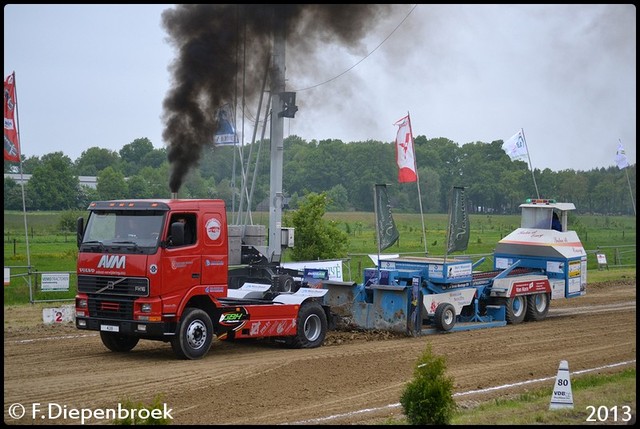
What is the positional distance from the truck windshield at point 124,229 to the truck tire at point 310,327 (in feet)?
12.2

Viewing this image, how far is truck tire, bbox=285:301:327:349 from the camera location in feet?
53.1

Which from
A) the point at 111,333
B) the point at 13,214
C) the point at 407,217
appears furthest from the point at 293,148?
the point at 111,333

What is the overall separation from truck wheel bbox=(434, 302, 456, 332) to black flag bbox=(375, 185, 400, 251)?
2287 millimetres

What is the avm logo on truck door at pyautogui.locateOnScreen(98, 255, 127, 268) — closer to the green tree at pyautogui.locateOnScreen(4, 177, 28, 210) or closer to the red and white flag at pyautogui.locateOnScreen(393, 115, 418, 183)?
the red and white flag at pyautogui.locateOnScreen(393, 115, 418, 183)

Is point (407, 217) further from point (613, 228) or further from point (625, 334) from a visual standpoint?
point (625, 334)

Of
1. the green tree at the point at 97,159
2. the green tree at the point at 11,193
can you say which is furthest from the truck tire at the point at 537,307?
the green tree at the point at 97,159

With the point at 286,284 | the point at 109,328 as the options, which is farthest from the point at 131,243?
the point at 286,284

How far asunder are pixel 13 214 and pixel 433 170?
1165 inches

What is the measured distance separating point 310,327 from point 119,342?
12.4 ft

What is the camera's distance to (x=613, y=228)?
52.8 m

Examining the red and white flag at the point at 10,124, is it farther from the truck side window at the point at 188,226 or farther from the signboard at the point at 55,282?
the truck side window at the point at 188,226

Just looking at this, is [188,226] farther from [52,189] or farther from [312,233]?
[52,189]

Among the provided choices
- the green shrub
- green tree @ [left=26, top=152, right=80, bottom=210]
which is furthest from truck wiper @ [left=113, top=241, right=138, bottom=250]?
green tree @ [left=26, top=152, right=80, bottom=210]

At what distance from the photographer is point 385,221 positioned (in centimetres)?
1986
